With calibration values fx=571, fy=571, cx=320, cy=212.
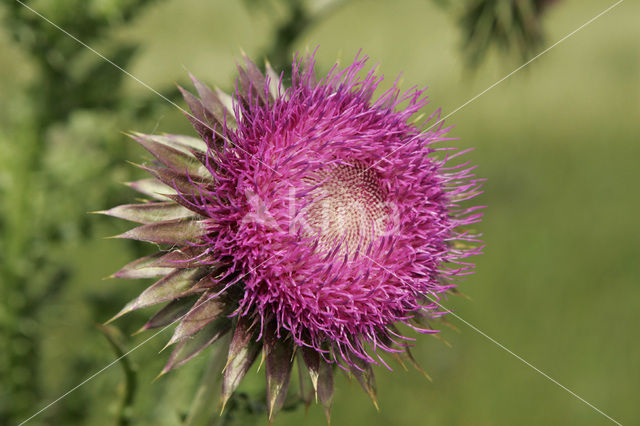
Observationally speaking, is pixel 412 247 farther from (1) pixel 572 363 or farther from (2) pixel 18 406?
(1) pixel 572 363

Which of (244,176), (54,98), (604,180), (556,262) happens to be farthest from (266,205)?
(604,180)

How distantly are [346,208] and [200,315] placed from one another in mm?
767

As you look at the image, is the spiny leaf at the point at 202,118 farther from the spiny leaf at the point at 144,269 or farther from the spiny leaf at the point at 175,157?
the spiny leaf at the point at 144,269

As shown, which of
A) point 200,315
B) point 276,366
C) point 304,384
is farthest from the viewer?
point 304,384

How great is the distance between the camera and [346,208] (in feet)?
8.23

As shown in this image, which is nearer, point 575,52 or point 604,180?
point 604,180

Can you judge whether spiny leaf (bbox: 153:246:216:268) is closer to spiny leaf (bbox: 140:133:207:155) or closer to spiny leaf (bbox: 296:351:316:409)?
spiny leaf (bbox: 140:133:207:155)

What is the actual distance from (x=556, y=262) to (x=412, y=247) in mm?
5962

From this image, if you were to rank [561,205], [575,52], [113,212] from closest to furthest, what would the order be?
[113,212]
[561,205]
[575,52]

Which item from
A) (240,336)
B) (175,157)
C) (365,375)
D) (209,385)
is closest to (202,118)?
(175,157)

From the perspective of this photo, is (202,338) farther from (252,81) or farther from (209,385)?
(252,81)

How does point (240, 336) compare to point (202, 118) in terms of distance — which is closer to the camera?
point (240, 336)

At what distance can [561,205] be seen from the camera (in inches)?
351

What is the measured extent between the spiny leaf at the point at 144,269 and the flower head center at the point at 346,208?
64 centimetres
